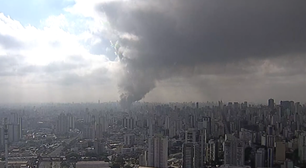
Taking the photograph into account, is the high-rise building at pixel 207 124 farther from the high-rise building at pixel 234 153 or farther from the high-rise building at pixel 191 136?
the high-rise building at pixel 234 153

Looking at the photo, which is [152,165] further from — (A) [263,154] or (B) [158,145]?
(A) [263,154]

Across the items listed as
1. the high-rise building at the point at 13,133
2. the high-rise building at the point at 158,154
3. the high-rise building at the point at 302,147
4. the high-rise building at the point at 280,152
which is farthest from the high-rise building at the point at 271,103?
the high-rise building at the point at 13,133

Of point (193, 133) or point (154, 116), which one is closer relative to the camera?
point (193, 133)

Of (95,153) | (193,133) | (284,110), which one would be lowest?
(95,153)

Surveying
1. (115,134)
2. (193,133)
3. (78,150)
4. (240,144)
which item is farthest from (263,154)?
(115,134)

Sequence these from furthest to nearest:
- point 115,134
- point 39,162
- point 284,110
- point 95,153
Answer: point 115,134
point 284,110
point 95,153
point 39,162

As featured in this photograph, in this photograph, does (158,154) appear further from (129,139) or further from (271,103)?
(271,103)
